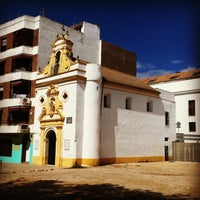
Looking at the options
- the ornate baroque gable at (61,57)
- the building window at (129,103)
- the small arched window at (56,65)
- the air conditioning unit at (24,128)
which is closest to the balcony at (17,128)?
the air conditioning unit at (24,128)

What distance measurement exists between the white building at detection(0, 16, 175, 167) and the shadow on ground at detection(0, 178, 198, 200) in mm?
9028

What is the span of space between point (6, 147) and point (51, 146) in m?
6.70

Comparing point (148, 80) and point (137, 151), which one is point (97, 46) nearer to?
point (148, 80)

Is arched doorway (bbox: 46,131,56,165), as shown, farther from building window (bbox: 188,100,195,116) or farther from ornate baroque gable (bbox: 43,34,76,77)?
building window (bbox: 188,100,195,116)

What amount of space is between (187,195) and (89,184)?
471 centimetres

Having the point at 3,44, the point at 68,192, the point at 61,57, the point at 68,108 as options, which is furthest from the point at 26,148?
the point at 68,192

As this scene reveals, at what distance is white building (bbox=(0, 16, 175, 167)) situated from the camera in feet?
76.5

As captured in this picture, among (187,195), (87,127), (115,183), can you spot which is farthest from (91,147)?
(187,195)

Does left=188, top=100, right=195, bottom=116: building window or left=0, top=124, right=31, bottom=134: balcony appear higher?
left=188, top=100, right=195, bottom=116: building window

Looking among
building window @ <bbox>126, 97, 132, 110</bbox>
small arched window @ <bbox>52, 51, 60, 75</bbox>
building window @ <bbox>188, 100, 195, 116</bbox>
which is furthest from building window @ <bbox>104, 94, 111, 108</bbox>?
building window @ <bbox>188, 100, 195, 116</bbox>

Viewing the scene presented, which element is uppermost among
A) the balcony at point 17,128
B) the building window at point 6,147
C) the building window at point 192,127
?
the building window at point 192,127

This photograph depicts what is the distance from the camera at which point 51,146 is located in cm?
2569

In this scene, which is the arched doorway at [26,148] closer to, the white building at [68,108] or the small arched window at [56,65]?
the white building at [68,108]

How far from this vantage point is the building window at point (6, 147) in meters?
29.3
